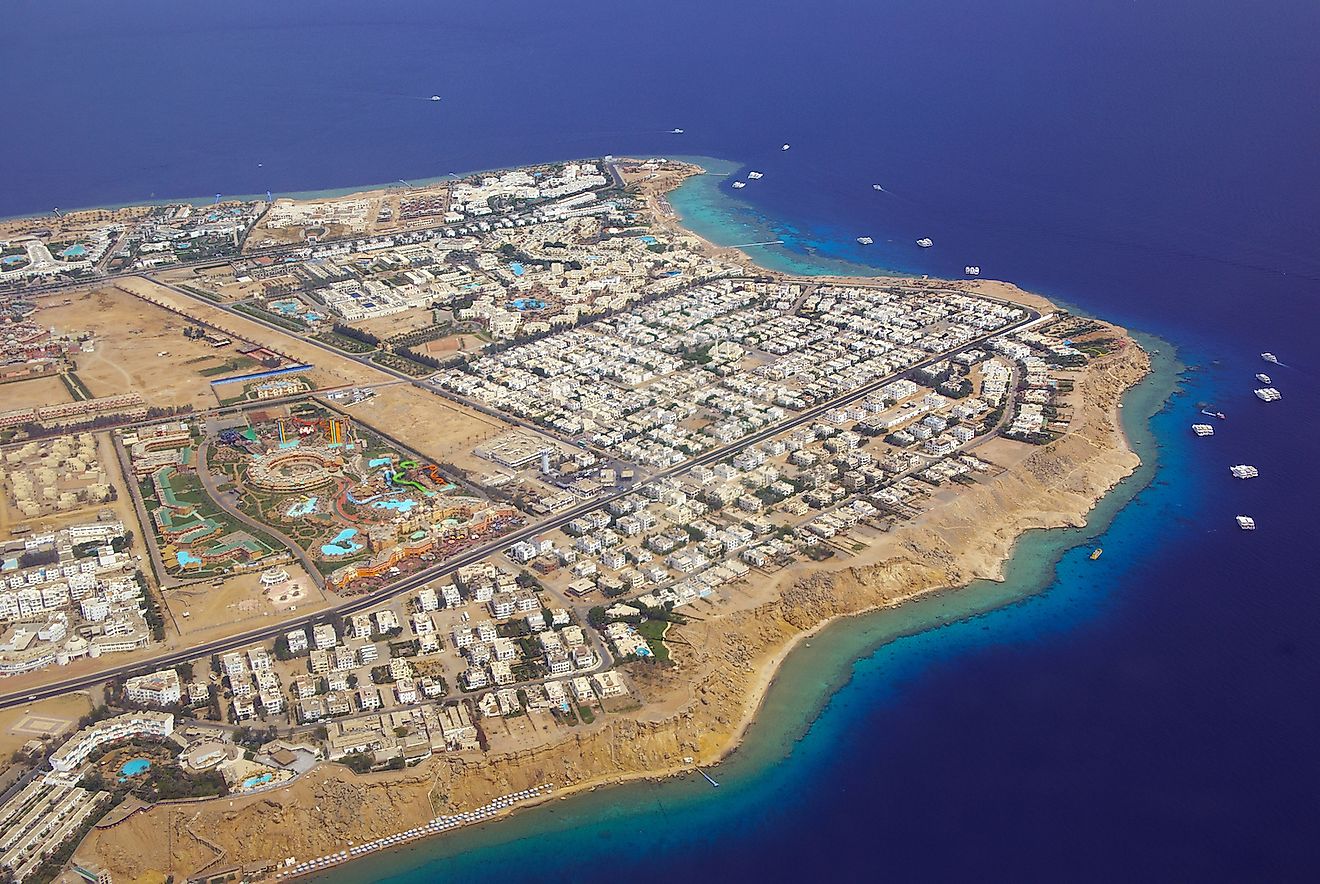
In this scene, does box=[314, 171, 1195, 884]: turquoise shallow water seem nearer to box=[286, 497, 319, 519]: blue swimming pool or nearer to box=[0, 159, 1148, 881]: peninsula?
box=[0, 159, 1148, 881]: peninsula

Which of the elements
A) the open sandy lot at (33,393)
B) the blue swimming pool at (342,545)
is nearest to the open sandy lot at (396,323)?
the open sandy lot at (33,393)

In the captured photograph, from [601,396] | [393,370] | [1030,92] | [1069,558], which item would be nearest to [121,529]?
[393,370]

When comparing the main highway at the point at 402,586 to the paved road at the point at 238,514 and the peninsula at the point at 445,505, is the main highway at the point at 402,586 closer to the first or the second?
the peninsula at the point at 445,505

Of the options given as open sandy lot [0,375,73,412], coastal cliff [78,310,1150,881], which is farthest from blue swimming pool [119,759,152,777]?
open sandy lot [0,375,73,412]

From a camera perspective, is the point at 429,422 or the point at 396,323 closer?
the point at 429,422

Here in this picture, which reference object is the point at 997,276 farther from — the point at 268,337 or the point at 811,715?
the point at 268,337

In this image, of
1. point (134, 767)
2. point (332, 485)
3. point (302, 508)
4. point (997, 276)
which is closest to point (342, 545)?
point (302, 508)
